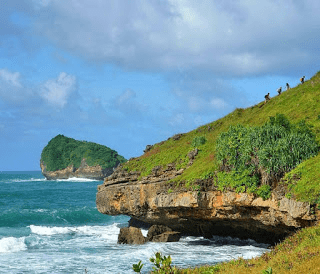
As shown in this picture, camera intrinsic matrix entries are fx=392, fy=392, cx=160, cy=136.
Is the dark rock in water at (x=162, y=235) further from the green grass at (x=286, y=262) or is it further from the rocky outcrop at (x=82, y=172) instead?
the rocky outcrop at (x=82, y=172)

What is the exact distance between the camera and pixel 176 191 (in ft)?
88.9

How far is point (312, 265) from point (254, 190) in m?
Answer: 10.5

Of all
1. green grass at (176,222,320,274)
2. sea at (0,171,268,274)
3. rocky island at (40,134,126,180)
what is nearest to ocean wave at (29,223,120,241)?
sea at (0,171,268,274)

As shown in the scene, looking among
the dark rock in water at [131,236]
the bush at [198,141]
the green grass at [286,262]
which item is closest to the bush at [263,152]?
the green grass at [286,262]

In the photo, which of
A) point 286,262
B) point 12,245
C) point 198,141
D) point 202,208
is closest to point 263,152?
point 202,208

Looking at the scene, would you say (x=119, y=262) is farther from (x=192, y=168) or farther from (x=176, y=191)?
(x=192, y=168)

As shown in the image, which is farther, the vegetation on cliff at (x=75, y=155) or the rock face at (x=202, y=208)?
the vegetation on cliff at (x=75, y=155)

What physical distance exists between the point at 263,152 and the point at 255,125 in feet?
26.6

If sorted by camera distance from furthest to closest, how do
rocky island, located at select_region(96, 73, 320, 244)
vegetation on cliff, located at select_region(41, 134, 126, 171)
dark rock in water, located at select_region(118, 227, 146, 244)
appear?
vegetation on cliff, located at select_region(41, 134, 126, 171) < dark rock in water, located at select_region(118, 227, 146, 244) < rocky island, located at select_region(96, 73, 320, 244)

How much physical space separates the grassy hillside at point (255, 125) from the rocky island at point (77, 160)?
116 m

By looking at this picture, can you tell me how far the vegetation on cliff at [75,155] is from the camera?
154 m

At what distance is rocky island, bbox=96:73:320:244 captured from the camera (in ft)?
69.7

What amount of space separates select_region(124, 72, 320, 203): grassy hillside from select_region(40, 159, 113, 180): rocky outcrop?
117m

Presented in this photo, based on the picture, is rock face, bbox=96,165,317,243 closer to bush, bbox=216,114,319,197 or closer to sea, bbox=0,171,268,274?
bush, bbox=216,114,319,197
